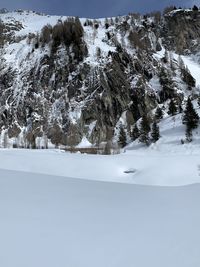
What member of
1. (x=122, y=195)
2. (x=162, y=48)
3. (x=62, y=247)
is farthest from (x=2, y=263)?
(x=162, y=48)

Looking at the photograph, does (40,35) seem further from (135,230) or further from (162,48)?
(135,230)

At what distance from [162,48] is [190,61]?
18.6ft

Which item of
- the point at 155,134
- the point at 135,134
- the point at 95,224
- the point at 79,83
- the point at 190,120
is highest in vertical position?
the point at 79,83

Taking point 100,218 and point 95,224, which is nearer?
point 95,224

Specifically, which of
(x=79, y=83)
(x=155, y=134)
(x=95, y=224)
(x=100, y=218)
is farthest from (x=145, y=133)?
(x=95, y=224)

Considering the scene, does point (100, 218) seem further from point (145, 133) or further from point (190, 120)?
point (145, 133)

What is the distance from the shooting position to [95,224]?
10.9 ft

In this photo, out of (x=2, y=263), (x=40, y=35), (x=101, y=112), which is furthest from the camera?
(x=40, y=35)

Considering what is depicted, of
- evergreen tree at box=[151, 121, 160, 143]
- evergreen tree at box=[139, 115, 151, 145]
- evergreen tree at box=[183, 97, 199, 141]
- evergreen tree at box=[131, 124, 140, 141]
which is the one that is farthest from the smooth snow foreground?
evergreen tree at box=[131, 124, 140, 141]

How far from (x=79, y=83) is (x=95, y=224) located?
134 feet

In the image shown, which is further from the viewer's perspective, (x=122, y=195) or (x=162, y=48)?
(x=162, y=48)

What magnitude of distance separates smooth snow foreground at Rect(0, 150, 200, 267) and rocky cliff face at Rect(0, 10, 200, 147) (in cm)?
3152

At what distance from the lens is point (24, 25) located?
200 ft

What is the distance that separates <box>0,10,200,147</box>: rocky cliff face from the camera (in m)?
40.5
